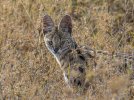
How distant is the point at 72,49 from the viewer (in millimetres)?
4738

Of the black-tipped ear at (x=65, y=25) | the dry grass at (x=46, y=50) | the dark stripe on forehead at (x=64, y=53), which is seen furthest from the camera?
the black-tipped ear at (x=65, y=25)

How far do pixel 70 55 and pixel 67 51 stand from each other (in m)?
0.10

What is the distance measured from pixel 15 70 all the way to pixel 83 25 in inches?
58.9

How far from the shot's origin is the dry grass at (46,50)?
4.26m

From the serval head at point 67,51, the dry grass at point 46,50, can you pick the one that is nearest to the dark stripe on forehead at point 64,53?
the serval head at point 67,51

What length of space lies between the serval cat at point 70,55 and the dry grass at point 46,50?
4.4 inches

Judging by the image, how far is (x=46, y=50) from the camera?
18.6ft

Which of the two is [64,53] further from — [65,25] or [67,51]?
[65,25]

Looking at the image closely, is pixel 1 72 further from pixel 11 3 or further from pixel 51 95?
pixel 11 3

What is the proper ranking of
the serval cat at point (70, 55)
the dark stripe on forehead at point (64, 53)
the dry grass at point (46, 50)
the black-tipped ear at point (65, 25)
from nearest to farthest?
the dry grass at point (46, 50) < the serval cat at point (70, 55) < the dark stripe on forehead at point (64, 53) < the black-tipped ear at point (65, 25)

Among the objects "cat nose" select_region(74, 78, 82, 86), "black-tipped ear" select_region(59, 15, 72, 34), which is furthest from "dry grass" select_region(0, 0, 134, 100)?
"black-tipped ear" select_region(59, 15, 72, 34)

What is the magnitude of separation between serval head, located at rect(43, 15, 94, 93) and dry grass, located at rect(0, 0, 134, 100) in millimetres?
144

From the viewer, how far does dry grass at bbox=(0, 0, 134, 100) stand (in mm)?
4262

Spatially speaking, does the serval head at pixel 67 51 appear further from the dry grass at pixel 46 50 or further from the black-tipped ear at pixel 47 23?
the dry grass at pixel 46 50
